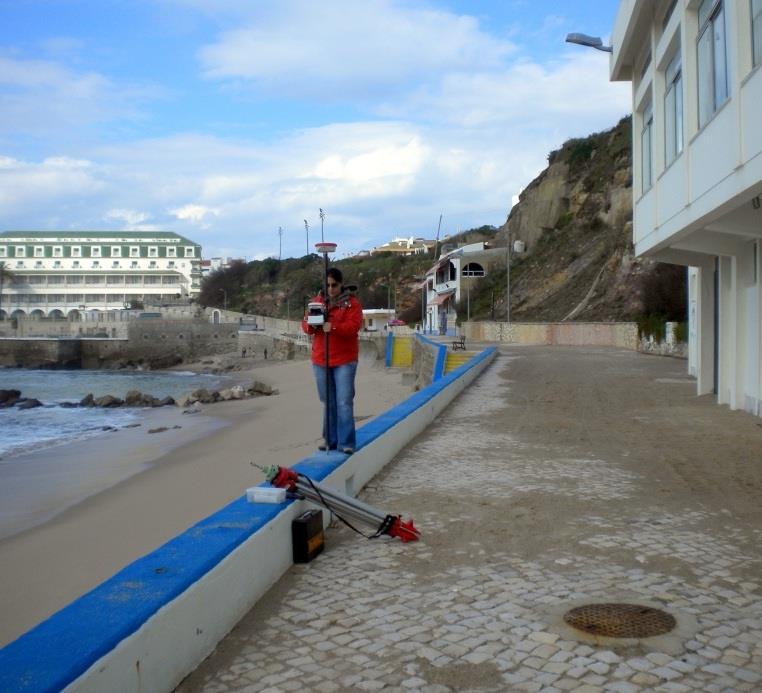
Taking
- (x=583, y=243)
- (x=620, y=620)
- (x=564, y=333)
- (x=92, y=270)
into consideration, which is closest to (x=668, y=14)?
(x=620, y=620)

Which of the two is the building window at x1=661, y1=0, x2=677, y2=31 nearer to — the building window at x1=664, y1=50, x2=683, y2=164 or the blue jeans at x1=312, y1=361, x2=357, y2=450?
the building window at x1=664, y1=50, x2=683, y2=164

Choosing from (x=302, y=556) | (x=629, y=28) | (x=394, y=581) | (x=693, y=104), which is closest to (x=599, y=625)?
(x=394, y=581)

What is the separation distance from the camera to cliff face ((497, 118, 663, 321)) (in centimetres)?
5244

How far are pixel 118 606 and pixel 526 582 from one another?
8.16ft

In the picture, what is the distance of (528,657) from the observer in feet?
12.9

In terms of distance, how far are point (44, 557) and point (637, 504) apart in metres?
6.41

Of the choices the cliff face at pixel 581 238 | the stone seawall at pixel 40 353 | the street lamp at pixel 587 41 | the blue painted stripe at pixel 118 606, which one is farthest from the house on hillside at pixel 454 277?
the blue painted stripe at pixel 118 606

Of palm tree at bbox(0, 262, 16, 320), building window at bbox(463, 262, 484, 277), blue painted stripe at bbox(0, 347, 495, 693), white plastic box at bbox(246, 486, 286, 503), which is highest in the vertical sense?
palm tree at bbox(0, 262, 16, 320)

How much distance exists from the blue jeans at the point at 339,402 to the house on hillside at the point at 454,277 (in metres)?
61.1

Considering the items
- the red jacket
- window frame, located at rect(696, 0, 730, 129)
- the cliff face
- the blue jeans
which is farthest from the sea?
the cliff face

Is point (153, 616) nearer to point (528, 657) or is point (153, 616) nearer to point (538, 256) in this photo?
point (528, 657)

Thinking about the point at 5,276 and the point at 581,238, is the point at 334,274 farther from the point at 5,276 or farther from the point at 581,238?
the point at 5,276

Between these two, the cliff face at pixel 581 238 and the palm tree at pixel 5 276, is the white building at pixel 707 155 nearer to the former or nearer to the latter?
the cliff face at pixel 581 238

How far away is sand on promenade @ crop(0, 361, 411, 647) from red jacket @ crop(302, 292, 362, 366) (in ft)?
10.8
